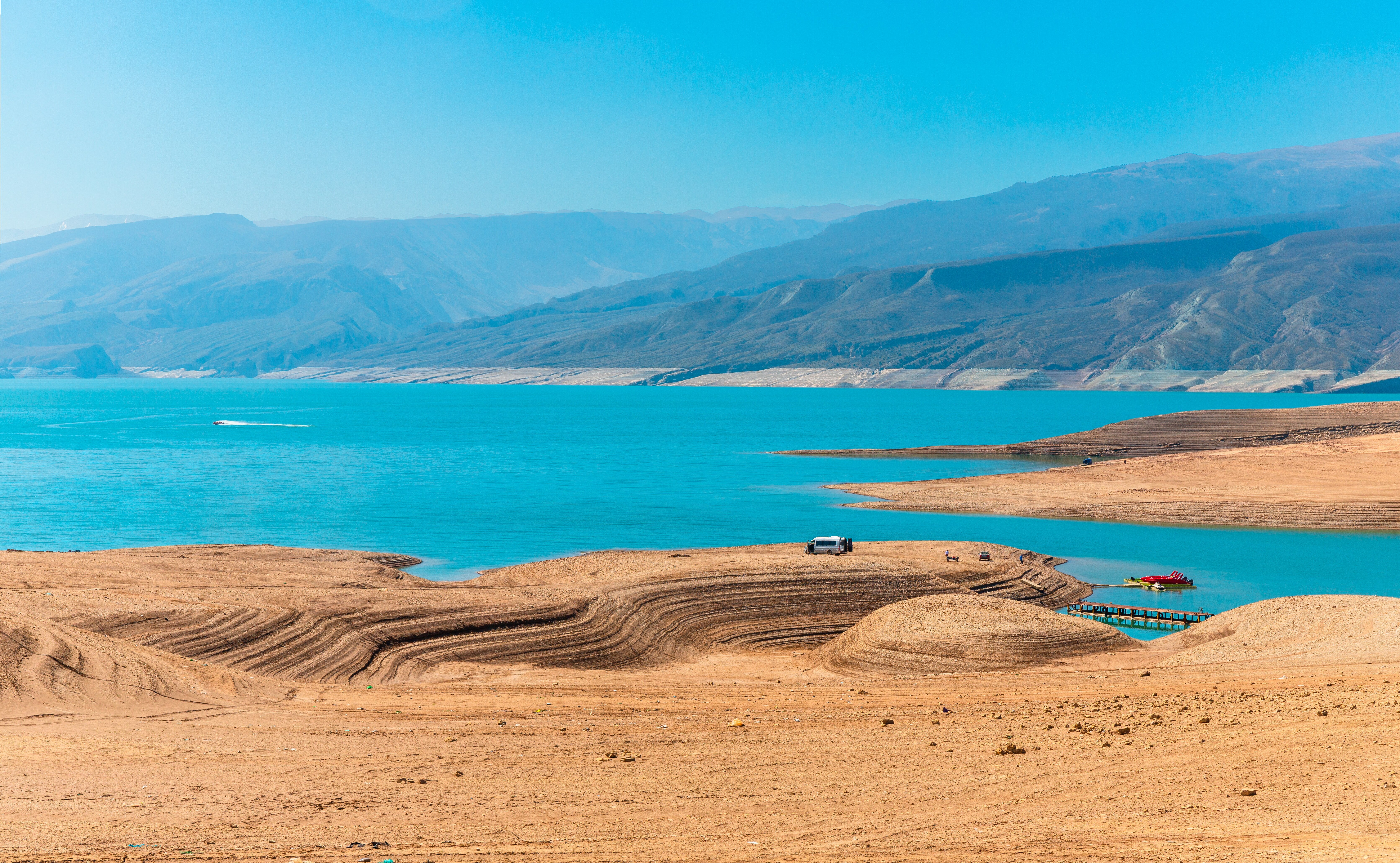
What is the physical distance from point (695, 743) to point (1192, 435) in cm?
14425

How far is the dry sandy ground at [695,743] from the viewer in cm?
1634

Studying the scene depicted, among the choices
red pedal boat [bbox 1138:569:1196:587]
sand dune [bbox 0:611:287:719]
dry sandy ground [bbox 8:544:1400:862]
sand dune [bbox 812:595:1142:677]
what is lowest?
red pedal boat [bbox 1138:569:1196:587]

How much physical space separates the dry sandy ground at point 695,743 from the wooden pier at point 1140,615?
44.7 feet

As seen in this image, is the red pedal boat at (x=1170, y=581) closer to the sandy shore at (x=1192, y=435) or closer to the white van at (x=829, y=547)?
the white van at (x=829, y=547)

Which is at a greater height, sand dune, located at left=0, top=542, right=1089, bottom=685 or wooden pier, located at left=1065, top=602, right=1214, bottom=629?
sand dune, located at left=0, top=542, right=1089, bottom=685

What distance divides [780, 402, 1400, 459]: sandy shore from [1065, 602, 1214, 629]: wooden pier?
3509 inches

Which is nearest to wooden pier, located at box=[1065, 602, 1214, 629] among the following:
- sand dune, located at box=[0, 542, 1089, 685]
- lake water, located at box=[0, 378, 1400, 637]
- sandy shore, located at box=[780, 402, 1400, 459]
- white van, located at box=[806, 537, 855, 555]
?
sand dune, located at box=[0, 542, 1089, 685]

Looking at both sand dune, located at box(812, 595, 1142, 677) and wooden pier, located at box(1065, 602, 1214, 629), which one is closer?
sand dune, located at box(812, 595, 1142, 677)

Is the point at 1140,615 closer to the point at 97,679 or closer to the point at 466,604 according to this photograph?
the point at 466,604

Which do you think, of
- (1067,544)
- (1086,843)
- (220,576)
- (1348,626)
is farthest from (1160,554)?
(1086,843)

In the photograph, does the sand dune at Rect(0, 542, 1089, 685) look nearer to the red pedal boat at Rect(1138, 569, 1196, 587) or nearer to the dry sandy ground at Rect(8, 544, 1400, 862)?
the dry sandy ground at Rect(8, 544, 1400, 862)

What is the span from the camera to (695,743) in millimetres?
23547

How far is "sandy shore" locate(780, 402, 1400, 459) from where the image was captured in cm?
13825

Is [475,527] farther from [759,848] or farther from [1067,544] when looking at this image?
[759,848]
